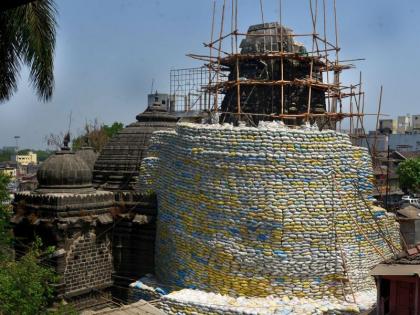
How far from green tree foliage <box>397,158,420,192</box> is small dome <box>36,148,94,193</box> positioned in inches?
959

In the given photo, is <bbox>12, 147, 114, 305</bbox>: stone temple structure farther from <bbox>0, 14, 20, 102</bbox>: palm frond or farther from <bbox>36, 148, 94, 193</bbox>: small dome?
<bbox>0, 14, 20, 102</bbox>: palm frond

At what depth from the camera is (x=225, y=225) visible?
12.4 meters

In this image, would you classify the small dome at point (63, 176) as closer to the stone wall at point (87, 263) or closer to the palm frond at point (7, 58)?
the stone wall at point (87, 263)

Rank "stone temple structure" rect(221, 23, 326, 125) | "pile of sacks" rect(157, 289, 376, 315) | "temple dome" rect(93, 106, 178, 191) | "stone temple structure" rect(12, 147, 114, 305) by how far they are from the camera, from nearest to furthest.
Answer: "pile of sacks" rect(157, 289, 376, 315)
"stone temple structure" rect(12, 147, 114, 305)
"temple dome" rect(93, 106, 178, 191)
"stone temple structure" rect(221, 23, 326, 125)

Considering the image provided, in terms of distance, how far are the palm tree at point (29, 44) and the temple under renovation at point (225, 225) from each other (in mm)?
4747

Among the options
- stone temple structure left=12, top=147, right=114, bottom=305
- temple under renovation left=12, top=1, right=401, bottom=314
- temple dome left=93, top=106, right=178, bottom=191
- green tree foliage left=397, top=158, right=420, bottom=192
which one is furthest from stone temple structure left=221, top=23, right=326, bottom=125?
green tree foliage left=397, top=158, right=420, bottom=192

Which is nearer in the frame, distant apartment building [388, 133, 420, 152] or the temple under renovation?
the temple under renovation

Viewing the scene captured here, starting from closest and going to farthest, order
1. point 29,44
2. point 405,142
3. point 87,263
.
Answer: point 29,44 < point 87,263 < point 405,142

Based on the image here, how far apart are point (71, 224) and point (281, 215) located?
5.43 metres

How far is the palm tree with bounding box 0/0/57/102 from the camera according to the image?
8070 millimetres

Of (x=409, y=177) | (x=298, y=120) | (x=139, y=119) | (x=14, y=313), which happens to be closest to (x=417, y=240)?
(x=298, y=120)

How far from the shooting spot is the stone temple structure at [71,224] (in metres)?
13.7

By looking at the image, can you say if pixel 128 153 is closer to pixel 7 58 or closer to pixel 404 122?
pixel 7 58

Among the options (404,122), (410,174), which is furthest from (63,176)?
(404,122)
